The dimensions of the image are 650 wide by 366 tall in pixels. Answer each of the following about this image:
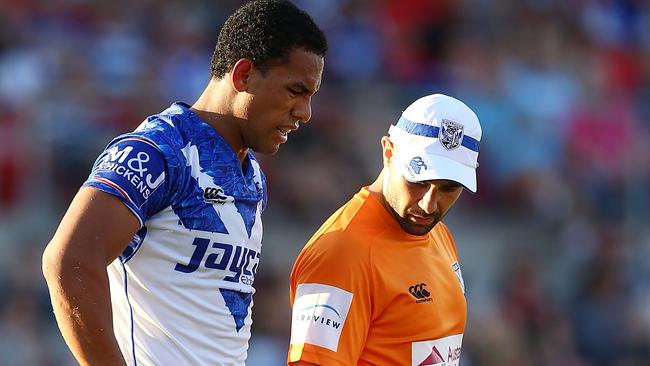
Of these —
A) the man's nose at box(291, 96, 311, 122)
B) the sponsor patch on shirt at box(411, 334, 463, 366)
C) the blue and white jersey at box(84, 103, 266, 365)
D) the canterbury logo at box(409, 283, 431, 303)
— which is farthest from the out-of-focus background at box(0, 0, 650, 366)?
the man's nose at box(291, 96, 311, 122)

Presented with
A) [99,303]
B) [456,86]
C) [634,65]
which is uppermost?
[634,65]

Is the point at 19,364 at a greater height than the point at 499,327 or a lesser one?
lesser

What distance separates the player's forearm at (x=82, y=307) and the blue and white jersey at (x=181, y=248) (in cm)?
25

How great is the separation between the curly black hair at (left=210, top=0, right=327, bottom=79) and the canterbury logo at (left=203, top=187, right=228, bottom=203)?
0.42m

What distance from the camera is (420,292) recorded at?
4.30 meters

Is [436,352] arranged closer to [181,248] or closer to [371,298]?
[371,298]

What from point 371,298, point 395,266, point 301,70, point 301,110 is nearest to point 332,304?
point 371,298

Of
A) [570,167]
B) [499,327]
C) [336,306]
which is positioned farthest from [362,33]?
[336,306]

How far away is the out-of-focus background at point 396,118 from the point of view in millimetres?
8742

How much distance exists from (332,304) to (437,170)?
2.06 ft

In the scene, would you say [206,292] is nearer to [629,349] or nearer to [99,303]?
[99,303]

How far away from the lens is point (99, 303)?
328 centimetres

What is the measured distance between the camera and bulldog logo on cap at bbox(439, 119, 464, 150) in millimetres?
4285

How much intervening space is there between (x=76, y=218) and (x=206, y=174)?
55cm
